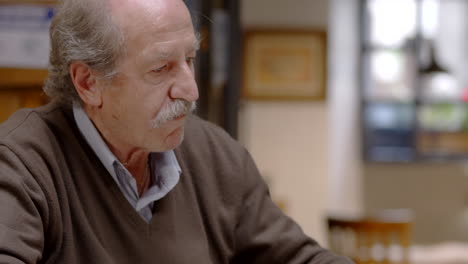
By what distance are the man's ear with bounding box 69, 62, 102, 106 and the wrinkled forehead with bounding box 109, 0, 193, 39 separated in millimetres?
114

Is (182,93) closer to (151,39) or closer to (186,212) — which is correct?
(151,39)

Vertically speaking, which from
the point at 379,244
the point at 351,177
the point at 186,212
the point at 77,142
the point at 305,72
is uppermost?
the point at 77,142

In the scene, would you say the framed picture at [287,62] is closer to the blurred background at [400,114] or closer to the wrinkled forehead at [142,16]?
the blurred background at [400,114]

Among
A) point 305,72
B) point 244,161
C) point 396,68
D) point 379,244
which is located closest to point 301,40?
point 305,72

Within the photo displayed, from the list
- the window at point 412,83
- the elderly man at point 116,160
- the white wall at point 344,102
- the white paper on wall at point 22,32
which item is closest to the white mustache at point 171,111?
the elderly man at point 116,160

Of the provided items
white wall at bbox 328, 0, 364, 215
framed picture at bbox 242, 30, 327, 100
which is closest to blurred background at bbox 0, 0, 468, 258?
white wall at bbox 328, 0, 364, 215

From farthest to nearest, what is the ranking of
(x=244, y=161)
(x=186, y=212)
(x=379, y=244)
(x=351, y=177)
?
(x=351, y=177), (x=379, y=244), (x=244, y=161), (x=186, y=212)

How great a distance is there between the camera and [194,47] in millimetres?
1195

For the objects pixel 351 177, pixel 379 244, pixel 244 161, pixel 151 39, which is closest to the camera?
pixel 151 39

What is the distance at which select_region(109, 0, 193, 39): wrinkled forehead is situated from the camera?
1124 mm

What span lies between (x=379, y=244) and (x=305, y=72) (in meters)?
2.42

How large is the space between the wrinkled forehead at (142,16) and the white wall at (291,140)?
15.4ft

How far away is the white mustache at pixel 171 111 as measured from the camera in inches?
45.6

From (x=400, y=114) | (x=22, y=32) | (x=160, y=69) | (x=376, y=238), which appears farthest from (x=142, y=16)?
(x=400, y=114)
